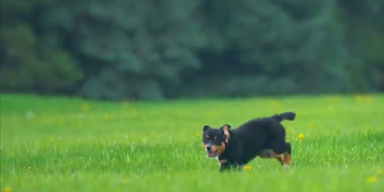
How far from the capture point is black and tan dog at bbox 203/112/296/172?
9.22m

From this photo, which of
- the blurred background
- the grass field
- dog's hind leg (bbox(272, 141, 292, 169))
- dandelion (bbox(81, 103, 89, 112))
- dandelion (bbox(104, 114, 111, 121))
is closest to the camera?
the grass field

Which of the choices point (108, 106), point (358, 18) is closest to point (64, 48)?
point (108, 106)

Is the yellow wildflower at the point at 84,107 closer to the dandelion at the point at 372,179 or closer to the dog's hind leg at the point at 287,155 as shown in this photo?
the dog's hind leg at the point at 287,155

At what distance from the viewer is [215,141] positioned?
9.16 meters

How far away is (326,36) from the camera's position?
44750mm

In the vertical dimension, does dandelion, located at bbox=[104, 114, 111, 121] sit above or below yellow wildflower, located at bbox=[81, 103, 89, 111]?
below

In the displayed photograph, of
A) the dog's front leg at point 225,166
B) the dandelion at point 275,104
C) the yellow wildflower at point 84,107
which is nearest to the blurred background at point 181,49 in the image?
the yellow wildflower at point 84,107

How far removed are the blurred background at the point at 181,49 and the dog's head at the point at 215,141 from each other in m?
28.3

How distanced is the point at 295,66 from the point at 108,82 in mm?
10573

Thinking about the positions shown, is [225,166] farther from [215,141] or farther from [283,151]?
[283,151]

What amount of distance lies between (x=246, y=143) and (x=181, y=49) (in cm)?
3218

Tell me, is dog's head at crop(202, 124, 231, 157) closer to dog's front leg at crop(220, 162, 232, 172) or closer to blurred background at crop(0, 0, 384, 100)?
dog's front leg at crop(220, 162, 232, 172)

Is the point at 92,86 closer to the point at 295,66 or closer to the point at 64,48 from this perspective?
the point at 64,48

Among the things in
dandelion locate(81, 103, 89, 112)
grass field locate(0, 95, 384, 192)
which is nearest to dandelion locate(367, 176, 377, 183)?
grass field locate(0, 95, 384, 192)
